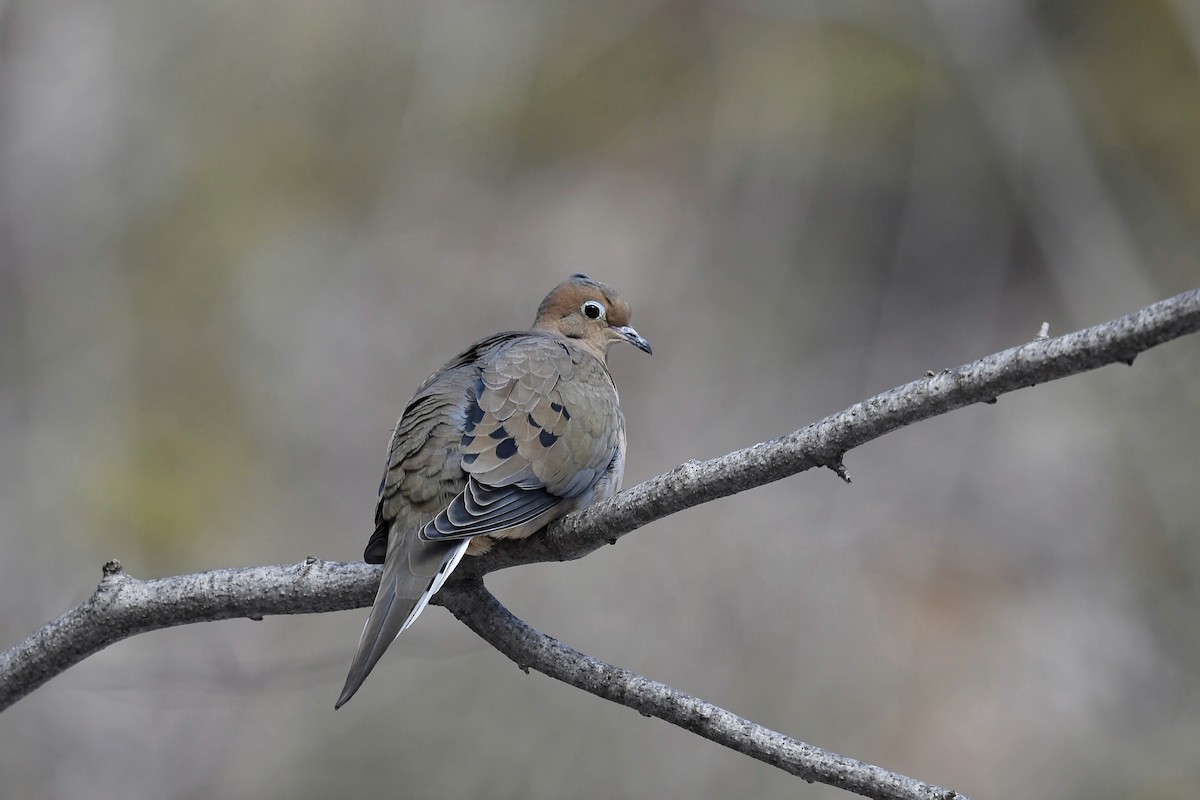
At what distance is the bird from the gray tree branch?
0.11m

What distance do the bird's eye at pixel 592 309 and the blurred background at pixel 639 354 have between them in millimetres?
2447

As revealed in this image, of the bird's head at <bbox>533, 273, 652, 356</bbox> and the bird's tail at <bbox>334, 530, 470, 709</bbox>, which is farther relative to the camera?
the bird's head at <bbox>533, 273, 652, 356</bbox>

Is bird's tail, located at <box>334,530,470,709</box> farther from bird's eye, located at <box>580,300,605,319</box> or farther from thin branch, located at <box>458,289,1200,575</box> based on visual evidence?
bird's eye, located at <box>580,300,605,319</box>

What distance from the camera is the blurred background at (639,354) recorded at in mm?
6430

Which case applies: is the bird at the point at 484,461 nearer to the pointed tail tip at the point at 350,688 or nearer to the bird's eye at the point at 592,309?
the pointed tail tip at the point at 350,688

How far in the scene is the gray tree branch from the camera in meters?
1.93

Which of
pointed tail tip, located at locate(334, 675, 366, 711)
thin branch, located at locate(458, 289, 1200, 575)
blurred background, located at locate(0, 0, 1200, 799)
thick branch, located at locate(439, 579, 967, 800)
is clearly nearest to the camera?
thin branch, located at locate(458, 289, 1200, 575)

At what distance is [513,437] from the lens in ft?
10.9

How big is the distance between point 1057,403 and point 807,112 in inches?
102

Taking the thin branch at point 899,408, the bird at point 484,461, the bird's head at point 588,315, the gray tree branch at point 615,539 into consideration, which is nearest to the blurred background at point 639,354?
the bird's head at point 588,315

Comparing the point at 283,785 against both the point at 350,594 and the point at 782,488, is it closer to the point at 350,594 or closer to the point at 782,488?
the point at 782,488

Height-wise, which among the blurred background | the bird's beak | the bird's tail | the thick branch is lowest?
the thick branch

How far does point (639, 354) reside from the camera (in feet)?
26.1

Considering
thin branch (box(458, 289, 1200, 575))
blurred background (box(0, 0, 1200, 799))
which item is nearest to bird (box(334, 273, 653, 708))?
thin branch (box(458, 289, 1200, 575))
